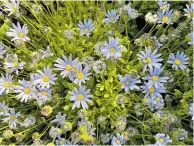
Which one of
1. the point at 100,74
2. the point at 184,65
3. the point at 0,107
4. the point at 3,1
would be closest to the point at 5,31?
the point at 3,1

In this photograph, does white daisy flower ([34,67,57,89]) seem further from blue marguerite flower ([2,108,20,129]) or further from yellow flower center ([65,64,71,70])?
blue marguerite flower ([2,108,20,129])

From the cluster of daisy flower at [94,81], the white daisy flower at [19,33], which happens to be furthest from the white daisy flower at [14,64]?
the white daisy flower at [19,33]

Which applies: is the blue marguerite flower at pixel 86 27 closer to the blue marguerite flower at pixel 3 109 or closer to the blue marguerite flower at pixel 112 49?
the blue marguerite flower at pixel 112 49

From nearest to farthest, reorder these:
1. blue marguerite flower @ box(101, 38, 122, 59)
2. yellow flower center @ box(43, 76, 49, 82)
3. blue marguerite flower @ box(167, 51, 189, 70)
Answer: blue marguerite flower @ box(101, 38, 122, 59), yellow flower center @ box(43, 76, 49, 82), blue marguerite flower @ box(167, 51, 189, 70)

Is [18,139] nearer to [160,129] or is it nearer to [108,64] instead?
[108,64]

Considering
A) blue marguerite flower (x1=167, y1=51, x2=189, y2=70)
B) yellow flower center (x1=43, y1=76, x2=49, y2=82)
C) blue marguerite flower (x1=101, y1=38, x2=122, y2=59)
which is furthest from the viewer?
blue marguerite flower (x1=167, y1=51, x2=189, y2=70)

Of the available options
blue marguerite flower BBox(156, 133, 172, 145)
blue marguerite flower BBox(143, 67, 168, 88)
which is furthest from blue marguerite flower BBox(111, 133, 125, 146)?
blue marguerite flower BBox(143, 67, 168, 88)

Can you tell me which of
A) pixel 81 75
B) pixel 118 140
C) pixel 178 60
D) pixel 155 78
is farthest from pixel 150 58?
pixel 118 140
